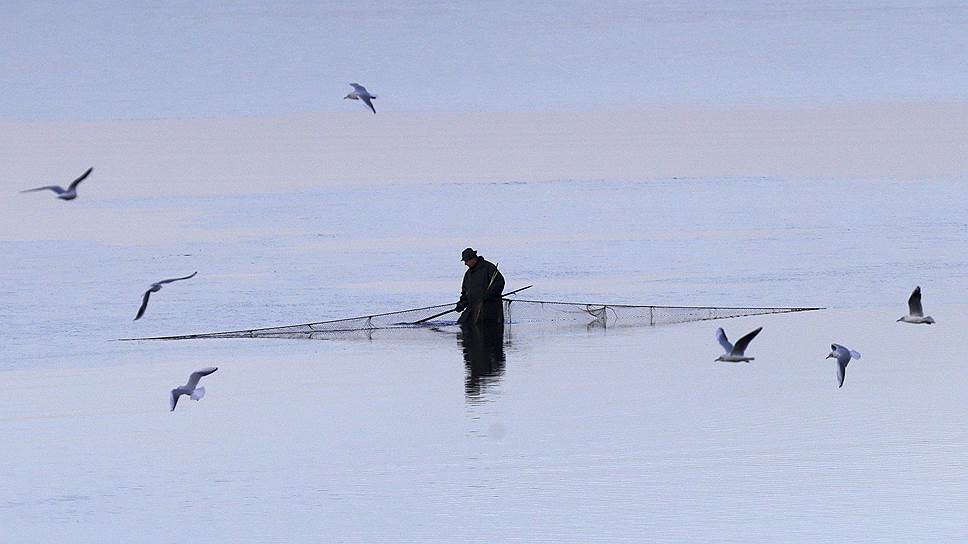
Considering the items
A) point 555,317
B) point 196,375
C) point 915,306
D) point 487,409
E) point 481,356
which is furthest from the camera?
point 555,317

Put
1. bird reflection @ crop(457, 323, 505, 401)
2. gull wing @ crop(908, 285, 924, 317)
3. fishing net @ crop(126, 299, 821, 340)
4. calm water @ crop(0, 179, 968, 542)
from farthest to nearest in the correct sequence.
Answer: fishing net @ crop(126, 299, 821, 340) → bird reflection @ crop(457, 323, 505, 401) → gull wing @ crop(908, 285, 924, 317) → calm water @ crop(0, 179, 968, 542)

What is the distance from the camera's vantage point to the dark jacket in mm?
19725

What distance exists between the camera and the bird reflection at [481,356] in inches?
688

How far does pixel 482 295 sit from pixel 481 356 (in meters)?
0.79

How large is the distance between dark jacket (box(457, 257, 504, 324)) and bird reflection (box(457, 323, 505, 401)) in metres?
0.10

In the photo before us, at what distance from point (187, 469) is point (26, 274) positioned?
15348mm

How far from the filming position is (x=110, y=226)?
1534 inches

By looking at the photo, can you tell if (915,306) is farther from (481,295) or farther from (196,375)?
(481,295)

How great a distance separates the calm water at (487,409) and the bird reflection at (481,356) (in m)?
0.05

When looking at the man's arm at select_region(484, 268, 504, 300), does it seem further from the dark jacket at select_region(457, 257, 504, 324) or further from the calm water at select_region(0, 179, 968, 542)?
the calm water at select_region(0, 179, 968, 542)

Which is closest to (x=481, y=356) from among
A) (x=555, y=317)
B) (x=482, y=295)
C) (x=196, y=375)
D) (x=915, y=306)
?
(x=482, y=295)

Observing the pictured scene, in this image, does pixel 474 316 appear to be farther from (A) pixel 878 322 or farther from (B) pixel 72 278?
(B) pixel 72 278

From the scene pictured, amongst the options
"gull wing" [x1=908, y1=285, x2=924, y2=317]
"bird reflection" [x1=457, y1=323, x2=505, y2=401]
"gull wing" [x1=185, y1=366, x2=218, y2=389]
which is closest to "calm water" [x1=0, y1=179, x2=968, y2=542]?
"bird reflection" [x1=457, y1=323, x2=505, y2=401]

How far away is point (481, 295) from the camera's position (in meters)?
19.9
